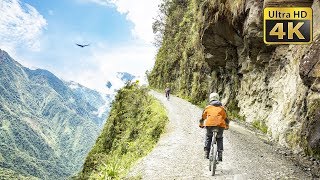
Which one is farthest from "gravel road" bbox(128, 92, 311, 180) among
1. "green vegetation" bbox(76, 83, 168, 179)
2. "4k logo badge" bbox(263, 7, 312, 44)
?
"4k logo badge" bbox(263, 7, 312, 44)

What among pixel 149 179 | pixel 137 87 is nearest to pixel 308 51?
pixel 149 179

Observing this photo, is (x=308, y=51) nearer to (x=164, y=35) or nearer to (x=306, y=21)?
(x=306, y=21)

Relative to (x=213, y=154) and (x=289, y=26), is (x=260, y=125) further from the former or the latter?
(x=289, y=26)

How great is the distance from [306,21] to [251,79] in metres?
25.3

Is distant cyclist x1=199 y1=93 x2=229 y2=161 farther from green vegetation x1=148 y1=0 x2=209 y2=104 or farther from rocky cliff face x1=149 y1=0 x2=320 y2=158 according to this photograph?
green vegetation x1=148 y1=0 x2=209 y2=104

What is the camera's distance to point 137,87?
177 feet

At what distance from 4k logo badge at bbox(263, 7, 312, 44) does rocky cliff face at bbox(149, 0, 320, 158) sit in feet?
24.3

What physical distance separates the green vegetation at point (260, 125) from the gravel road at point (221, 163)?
2944 mm

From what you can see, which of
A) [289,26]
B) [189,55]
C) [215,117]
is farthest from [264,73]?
[189,55]

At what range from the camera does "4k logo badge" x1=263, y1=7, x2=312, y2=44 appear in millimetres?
5848

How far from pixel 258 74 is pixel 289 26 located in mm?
24180

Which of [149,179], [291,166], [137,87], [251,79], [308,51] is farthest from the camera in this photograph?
[137,87]

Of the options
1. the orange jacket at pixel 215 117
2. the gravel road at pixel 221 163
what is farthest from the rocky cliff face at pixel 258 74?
the orange jacket at pixel 215 117

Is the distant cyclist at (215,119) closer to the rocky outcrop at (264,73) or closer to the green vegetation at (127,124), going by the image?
the rocky outcrop at (264,73)
